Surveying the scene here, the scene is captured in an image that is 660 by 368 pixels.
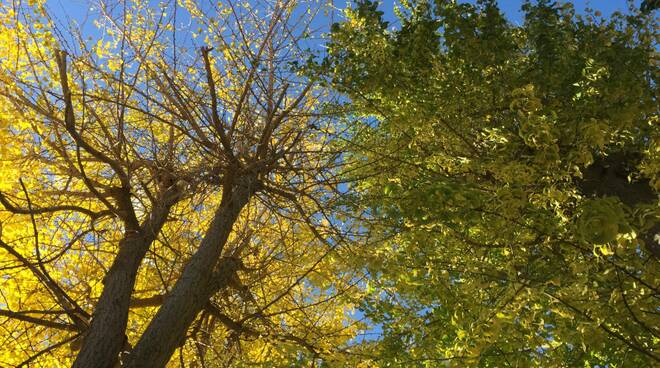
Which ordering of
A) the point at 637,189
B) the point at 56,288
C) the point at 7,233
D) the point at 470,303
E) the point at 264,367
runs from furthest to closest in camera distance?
the point at 7,233 < the point at 637,189 < the point at 264,367 < the point at 470,303 < the point at 56,288

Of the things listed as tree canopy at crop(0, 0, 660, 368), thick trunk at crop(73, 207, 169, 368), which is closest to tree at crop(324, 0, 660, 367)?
tree canopy at crop(0, 0, 660, 368)

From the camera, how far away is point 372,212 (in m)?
4.59

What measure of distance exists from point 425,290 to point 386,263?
1.90ft

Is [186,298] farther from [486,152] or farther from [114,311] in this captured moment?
[486,152]

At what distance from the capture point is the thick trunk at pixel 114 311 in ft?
11.0

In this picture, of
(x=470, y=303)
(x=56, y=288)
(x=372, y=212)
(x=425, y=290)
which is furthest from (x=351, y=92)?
(x=56, y=288)

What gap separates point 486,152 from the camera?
15.3ft

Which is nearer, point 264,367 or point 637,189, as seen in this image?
point 264,367

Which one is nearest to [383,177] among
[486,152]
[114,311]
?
[486,152]

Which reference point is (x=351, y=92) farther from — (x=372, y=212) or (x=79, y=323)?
(x=79, y=323)

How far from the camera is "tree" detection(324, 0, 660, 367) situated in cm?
332

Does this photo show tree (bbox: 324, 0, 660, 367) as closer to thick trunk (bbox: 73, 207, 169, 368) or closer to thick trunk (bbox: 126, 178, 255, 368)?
thick trunk (bbox: 126, 178, 255, 368)

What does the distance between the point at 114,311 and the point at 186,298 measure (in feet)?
1.79

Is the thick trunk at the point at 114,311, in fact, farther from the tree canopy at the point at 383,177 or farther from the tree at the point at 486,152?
the tree at the point at 486,152
